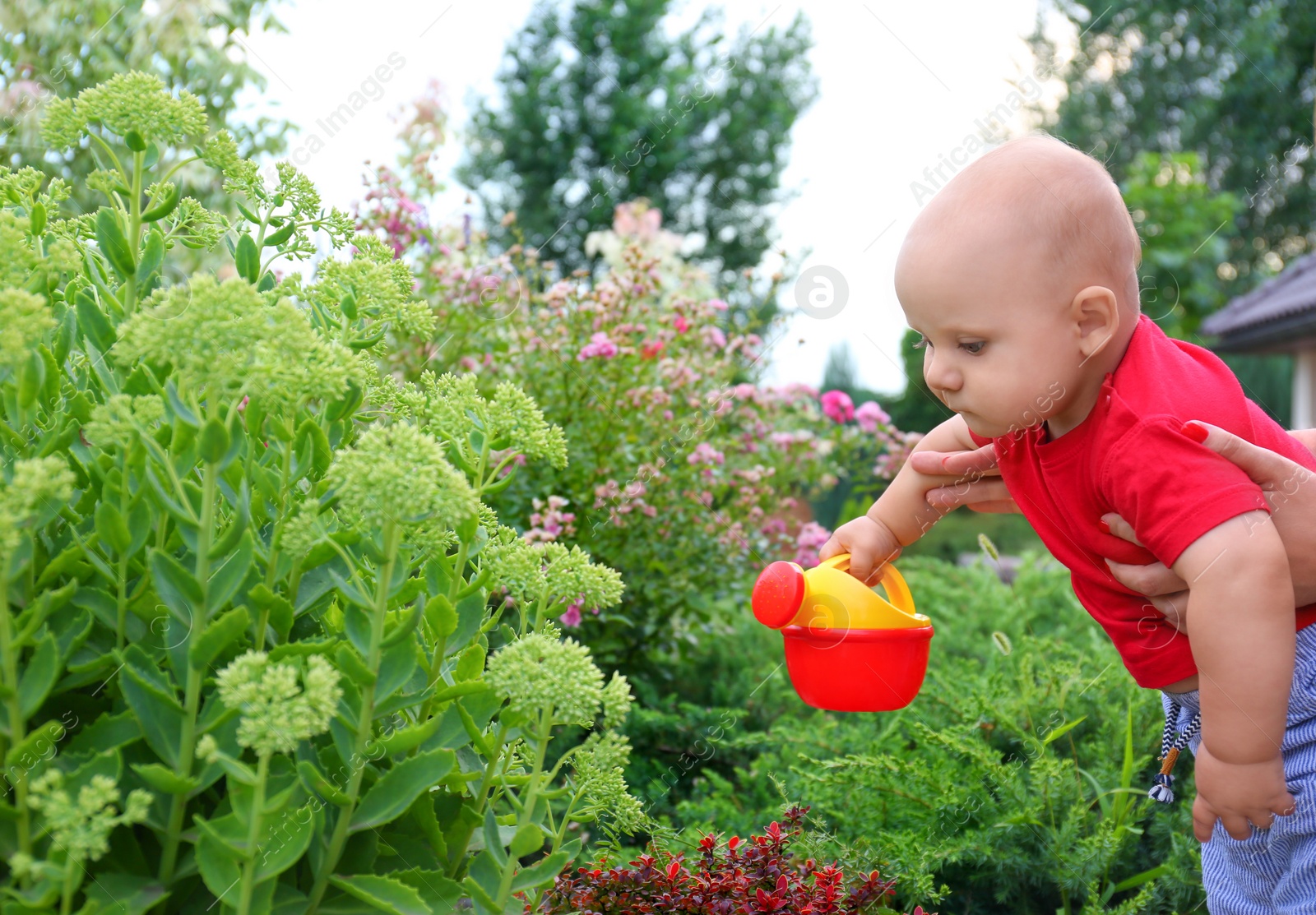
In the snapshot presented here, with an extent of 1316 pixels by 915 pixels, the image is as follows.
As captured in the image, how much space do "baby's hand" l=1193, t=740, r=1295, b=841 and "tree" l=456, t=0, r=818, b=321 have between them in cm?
1754

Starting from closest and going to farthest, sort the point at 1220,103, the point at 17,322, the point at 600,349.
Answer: the point at 17,322 < the point at 600,349 < the point at 1220,103

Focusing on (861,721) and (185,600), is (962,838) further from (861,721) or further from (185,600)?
(185,600)

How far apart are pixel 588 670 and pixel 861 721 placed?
2.26 meters

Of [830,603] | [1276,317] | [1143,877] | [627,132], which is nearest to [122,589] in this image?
[830,603]

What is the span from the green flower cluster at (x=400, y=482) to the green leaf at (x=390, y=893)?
1.20ft

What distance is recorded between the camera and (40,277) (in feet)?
3.67

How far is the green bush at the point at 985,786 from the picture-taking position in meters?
2.14

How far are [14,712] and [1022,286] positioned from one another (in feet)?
4.68

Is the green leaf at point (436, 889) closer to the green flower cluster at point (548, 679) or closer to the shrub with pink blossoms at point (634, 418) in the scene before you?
the green flower cluster at point (548, 679)

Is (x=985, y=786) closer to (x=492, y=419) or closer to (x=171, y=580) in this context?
(x=492, y=419)

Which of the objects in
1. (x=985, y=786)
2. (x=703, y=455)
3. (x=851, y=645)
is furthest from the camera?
(x=703, y=455)

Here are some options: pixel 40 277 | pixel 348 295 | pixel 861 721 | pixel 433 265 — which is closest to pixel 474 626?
pixel 348 295

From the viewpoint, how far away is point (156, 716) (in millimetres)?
978

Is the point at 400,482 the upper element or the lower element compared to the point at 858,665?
upper
